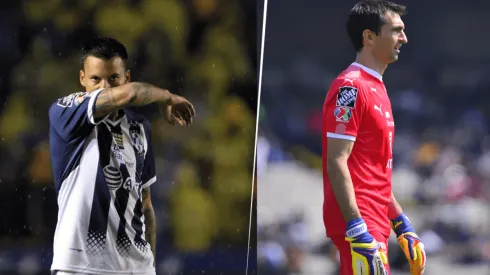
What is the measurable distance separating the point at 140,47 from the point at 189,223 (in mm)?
1136

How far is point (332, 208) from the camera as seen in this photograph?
363 cm

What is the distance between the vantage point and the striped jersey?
3.24m

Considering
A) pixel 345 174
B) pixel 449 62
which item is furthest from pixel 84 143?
pixel 449 62

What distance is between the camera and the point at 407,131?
5.64 m

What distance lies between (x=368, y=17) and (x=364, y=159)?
649 millimetres

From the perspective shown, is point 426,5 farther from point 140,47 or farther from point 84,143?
point 84,143

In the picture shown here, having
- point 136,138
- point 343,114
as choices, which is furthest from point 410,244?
point 136,138

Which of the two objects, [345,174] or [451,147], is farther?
[451,147]

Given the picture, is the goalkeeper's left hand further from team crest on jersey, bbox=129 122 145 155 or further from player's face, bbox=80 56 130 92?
player's face, bbox=80 56 130 92

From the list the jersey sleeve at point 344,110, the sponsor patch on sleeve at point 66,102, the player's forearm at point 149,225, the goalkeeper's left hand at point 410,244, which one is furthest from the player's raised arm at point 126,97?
the goalkeeper's left hand at point 410,244

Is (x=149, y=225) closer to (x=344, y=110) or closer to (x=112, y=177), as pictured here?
(x=112, y=177)

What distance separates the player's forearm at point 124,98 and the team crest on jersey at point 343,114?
0.77m

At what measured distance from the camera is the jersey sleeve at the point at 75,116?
3221 mm

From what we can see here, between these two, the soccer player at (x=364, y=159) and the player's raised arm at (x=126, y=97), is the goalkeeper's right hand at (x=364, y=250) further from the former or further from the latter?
the player's raised arm at (x=126, y=97)
